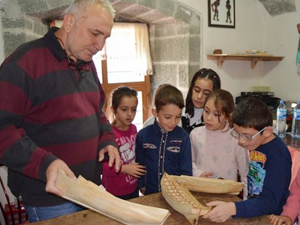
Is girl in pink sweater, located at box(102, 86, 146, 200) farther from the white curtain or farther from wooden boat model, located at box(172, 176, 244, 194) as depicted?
the white curtain

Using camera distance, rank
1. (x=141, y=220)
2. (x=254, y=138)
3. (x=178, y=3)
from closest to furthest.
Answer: (x=141, y=220)
(x=254, y=138)
(x=178, y=3)

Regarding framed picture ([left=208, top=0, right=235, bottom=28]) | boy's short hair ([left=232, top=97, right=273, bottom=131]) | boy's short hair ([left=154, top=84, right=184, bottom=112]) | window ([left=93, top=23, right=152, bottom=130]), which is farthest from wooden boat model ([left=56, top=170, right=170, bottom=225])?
framed picture ([left=208, top=0, right=235, bottom=28])

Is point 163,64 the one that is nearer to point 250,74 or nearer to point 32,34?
point 250,74

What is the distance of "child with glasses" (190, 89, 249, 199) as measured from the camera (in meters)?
1.64

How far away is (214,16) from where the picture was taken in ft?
10.5

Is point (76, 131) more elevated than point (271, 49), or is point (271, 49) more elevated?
point (271, 49)

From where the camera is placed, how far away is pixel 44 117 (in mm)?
1144

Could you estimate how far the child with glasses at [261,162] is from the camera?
1.10m

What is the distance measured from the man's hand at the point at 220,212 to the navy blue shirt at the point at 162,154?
19.6 inches

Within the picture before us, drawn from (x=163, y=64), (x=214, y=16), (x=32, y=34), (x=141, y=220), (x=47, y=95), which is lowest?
(x=141, y=220)

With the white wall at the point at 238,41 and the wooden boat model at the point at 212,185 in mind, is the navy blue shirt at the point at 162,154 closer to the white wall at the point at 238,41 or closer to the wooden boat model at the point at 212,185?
the wooden boat model at the point at 212,185

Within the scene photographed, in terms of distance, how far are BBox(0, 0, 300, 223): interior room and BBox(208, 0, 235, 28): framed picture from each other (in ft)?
0.05

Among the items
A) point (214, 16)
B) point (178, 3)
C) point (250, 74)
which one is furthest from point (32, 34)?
point (250, 74)

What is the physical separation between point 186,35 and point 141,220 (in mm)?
2529
